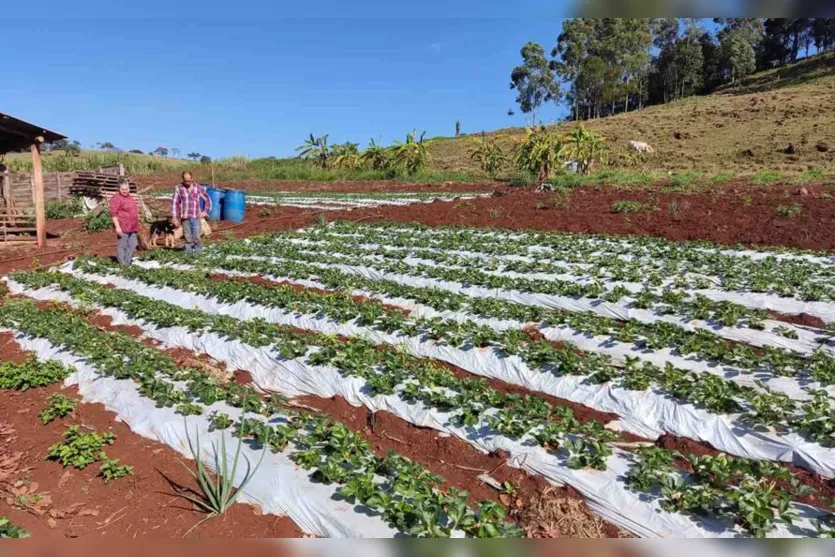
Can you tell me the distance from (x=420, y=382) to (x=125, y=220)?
7.83 meters

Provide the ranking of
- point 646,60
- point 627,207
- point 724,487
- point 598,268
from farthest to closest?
point 646,60, point 627,207, point 598,268, point 724,487

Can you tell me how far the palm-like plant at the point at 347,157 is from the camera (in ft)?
118

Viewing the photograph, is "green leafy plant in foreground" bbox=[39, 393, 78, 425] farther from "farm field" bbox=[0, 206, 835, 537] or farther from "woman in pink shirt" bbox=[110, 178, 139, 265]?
"woman in pink shirt" bbox=[110, 178, 139, 265]

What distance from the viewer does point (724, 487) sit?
3.54 m

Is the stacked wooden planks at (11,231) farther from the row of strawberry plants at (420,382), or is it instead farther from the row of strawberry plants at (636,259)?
the row of strawberry plants at (420,382)

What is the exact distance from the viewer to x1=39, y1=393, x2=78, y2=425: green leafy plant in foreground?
202 inches

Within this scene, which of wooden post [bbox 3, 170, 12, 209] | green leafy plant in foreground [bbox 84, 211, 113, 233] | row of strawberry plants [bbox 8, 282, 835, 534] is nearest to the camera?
row of strawberry plants [bbox 8, 282, 835, 534]

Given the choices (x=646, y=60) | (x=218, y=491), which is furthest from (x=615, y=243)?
(x=646, y=60)

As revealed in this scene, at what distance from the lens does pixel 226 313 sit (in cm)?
775

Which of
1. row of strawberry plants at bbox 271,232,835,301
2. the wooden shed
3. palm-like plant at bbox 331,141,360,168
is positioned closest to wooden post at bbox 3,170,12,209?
the wooden shed

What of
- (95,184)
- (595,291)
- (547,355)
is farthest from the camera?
(95,184)

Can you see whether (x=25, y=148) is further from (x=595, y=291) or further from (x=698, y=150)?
(x=698, y=150)

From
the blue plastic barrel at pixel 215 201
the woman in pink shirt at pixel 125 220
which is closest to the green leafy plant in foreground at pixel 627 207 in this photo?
the woman in pink shirt at pixel 125 220

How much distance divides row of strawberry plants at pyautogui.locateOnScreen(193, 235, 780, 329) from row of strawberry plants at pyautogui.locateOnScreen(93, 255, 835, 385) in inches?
17.0
